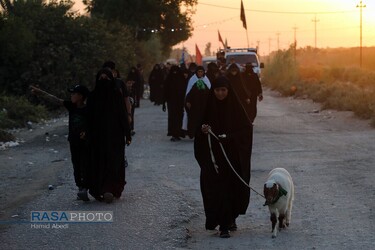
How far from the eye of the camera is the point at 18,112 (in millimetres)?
22188

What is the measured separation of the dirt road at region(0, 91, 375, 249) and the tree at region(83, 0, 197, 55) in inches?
1062

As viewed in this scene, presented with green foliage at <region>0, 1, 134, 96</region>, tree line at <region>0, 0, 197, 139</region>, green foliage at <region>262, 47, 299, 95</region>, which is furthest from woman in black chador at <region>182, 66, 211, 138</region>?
green foliage at <region>262, 47, 299, 95</region>

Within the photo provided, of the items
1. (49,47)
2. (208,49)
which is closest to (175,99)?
(49,47)

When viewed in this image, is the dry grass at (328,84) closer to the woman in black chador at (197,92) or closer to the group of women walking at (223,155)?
the woman in black chador at (197,92)

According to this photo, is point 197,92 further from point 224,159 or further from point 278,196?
point 278,196

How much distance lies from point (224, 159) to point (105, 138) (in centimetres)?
226

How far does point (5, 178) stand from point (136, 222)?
4.52 m

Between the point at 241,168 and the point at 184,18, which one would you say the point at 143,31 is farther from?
the point at 241,168

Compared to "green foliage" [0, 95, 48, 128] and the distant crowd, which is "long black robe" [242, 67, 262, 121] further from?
the distant crowd

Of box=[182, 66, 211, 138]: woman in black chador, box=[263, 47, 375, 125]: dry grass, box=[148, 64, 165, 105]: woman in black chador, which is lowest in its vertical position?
box=[263, 47, 375, 125]: dry grass

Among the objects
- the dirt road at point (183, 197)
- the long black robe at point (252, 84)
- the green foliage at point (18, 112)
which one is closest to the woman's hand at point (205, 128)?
the dirt road at point (183, 197)

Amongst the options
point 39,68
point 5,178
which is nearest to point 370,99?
point 39,68

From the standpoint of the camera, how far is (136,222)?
780cm

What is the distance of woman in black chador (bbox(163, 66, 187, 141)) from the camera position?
1672 centimetres
